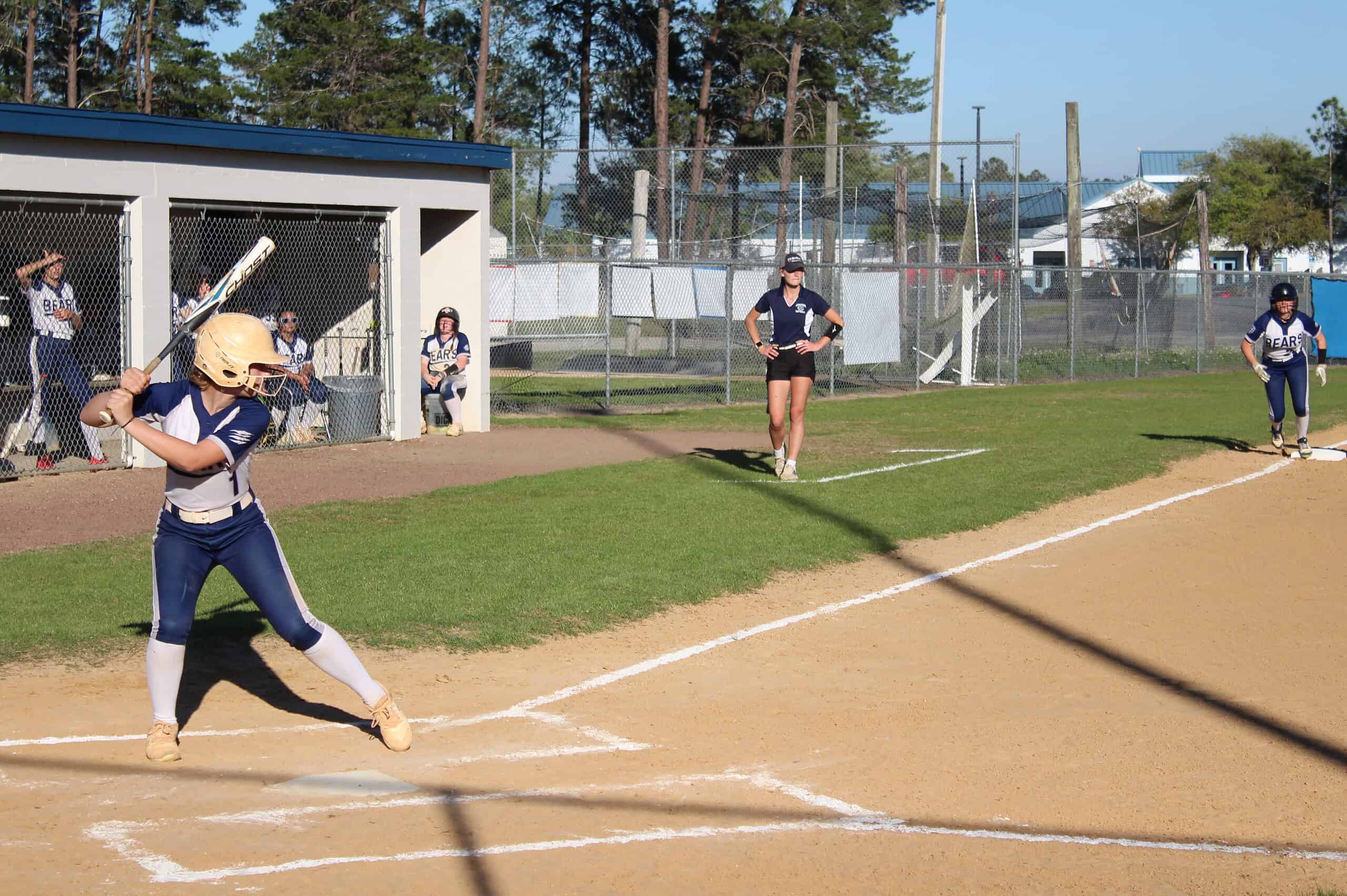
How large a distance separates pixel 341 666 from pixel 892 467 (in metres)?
9.59

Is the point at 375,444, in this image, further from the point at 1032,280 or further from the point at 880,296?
the point at 1032,280

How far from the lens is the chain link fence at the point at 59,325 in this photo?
13.6m

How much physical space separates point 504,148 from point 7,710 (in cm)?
1287

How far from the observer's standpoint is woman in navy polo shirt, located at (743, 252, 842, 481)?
1260cm

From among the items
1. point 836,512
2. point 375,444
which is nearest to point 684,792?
point 836,512

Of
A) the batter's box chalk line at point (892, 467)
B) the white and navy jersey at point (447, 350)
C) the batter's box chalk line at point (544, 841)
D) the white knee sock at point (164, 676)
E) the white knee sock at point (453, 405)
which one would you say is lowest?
the batter's box chalk line at point (544, 841)

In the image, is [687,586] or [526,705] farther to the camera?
[687,586]

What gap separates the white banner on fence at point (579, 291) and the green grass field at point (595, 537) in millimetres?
4968

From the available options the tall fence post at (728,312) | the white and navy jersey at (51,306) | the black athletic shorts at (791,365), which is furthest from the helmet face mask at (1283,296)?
the white and navy jersey at (51,306)

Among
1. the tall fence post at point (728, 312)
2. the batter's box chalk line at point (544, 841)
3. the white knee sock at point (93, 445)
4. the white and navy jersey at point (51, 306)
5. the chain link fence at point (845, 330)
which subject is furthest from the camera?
the chain link fence at point (845, 330)

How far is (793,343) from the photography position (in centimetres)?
1263

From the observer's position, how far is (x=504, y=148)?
17.8m

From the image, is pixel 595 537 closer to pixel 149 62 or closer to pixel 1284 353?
pixel 1284 353

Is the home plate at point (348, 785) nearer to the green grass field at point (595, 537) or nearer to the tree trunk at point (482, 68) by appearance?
the green grass field at point (595, 537)
